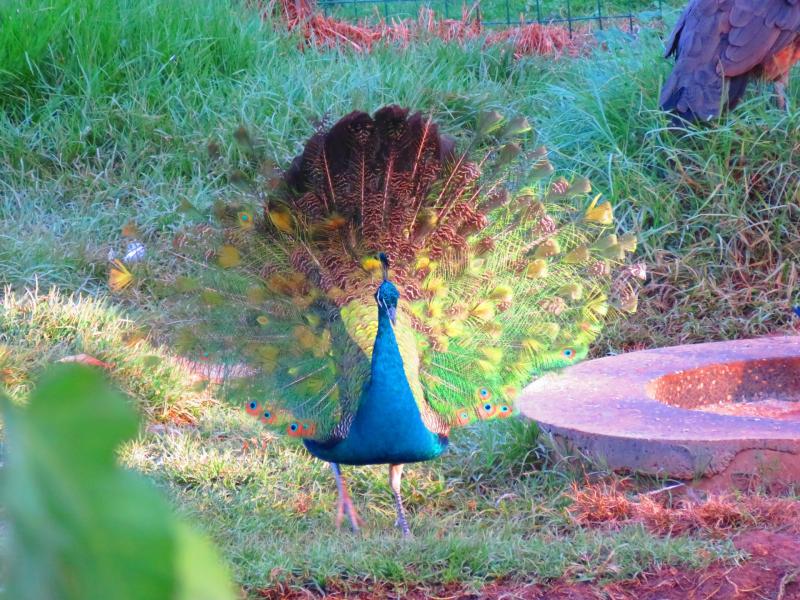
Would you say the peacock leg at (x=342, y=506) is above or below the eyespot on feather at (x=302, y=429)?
below

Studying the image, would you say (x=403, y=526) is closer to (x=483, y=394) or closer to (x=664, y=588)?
(x=483, y=394)

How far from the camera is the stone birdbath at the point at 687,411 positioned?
375 centimetres

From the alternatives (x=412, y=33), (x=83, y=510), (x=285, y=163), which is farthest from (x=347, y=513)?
(x=412, y=33)

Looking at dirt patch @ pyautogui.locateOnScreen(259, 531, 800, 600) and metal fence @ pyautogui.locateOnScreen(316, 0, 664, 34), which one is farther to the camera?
metal fence @ pyautogui.locateOnScreen(316, 0, 664, 34)

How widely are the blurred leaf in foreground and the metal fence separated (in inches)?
407

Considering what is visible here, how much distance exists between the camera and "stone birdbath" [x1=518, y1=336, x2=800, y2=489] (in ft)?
12.3

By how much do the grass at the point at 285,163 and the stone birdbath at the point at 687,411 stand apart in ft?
0.73

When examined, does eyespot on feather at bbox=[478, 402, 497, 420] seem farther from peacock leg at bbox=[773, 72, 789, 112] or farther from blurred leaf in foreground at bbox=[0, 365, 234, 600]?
blurred leaf in foreground at bbox=[0, 365, 234, 600]

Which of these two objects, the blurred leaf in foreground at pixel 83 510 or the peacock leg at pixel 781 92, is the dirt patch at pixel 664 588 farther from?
the peacock leg at pixel 781 92

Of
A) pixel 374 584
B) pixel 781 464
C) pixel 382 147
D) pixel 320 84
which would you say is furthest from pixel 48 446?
pixel 320 84

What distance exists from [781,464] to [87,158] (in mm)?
5498

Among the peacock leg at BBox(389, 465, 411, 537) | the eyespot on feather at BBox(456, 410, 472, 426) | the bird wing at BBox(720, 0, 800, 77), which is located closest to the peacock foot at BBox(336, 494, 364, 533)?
the peacock leg at BBox(389, 465, 411, 537)

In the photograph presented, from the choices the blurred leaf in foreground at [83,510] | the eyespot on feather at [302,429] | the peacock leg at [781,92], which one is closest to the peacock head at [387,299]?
the eyespot on feather at [302,429]

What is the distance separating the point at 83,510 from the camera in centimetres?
36
